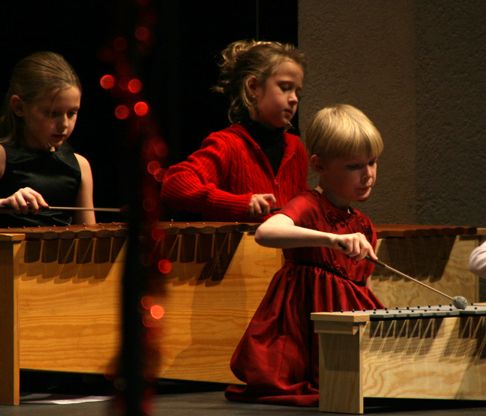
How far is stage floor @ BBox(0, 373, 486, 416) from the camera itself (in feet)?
9.16

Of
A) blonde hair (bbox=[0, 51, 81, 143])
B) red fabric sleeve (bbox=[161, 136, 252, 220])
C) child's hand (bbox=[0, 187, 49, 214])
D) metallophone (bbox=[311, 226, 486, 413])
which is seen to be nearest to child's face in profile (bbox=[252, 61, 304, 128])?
red fabric sleeve (bbox=[161, 136, 252, 220])

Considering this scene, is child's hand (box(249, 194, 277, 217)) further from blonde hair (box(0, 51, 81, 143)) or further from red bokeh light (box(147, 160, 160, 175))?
red bokeh light (box(147, 160, 160, 175))

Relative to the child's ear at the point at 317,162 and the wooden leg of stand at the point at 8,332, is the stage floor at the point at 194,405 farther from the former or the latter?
the child's ear at the point at 317,162

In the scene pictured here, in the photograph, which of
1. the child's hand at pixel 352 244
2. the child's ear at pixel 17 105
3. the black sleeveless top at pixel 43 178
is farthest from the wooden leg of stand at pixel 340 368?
the child's ear at pixel 17 105

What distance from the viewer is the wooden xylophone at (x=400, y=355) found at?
2686mm

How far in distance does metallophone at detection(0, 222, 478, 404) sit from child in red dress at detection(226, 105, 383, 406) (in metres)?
0.22

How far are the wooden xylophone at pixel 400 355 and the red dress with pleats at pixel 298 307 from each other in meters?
0.25

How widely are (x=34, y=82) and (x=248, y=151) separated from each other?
0.76m

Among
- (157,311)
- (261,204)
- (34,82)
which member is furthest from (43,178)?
(157,311)

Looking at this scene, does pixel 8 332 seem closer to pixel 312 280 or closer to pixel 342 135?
pixel 312 280

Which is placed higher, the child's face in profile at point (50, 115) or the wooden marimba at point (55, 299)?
the child's face in profile at point (50, 115)

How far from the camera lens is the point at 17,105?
3.47 m

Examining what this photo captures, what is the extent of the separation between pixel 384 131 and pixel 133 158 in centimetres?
428

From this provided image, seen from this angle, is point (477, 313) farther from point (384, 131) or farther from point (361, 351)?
point (384, 131)
